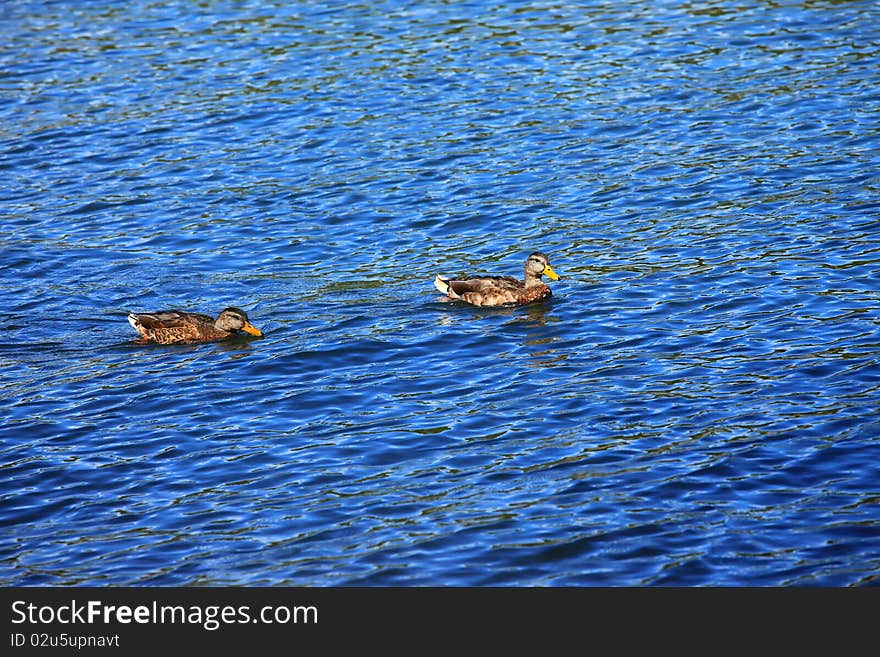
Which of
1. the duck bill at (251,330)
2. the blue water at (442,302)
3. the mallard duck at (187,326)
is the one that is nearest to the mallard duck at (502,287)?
the blue water at (442,302)

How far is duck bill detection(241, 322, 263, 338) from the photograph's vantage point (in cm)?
1670

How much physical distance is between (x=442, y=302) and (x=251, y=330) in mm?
2641

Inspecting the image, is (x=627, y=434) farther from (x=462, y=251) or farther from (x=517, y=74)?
(x=517, y=74)

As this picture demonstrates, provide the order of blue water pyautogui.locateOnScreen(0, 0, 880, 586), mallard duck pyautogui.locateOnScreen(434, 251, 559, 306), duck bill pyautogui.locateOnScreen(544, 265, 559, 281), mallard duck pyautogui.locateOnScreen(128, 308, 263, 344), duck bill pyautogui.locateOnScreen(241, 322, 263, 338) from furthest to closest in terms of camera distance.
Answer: duck bill pyautogui.locateOnScreen(544, 265, 559, 281)
mallard duck pyautogui.locateOnScreen(434, 251, 559, 306)
duck bill pyautogui.locateOnScreen(241, 322, 263, 338)
mallard duck pyautogui.locateOnScreen(128, 308, 263, 344)
blue water pyautogui.locateOnScreen(0, 0, 880, 586)

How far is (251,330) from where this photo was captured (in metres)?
16.8

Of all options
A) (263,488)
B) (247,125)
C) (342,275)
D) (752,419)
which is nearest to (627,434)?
(752,419)

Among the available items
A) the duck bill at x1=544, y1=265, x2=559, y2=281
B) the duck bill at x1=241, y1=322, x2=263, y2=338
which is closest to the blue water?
the duck bill at x1=241, y1=322, x2=263, y2=338

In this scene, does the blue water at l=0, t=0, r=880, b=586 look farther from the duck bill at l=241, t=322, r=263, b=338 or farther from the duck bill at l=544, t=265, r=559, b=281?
the duck bill at l=544, t=265, r=559, b=281

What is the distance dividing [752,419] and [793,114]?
11660 mm

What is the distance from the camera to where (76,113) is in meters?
27.5

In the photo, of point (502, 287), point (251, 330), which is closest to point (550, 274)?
point (502, 287)

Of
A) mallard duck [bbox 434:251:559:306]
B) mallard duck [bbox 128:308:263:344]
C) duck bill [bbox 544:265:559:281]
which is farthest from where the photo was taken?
duck bill [bbox 544:265:559:281]

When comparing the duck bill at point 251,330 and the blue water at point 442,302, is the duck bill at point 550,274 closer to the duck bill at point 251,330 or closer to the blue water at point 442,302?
the blue water at point 442,302

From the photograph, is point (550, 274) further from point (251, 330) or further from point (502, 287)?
point (251, 330)
